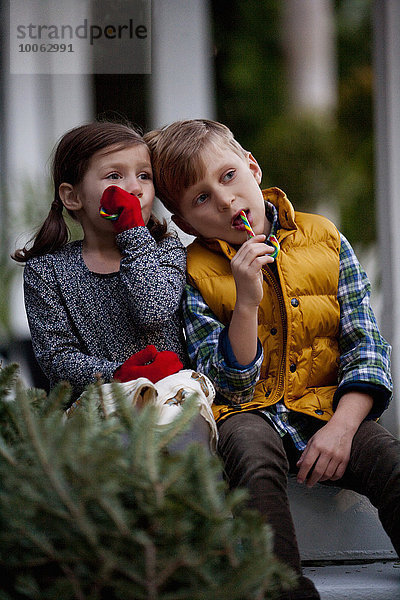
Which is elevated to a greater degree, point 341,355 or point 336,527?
point 341,355

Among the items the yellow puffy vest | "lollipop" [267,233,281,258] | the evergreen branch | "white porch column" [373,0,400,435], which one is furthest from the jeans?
"white porch column" [373,0,400,435]

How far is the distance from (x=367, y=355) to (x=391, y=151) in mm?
1212

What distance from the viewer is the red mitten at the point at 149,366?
5.40ft

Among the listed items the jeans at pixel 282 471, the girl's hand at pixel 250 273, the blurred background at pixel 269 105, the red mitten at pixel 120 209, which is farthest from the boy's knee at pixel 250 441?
the blurred background at pixel 269 105

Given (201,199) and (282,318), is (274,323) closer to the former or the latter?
(282,318)

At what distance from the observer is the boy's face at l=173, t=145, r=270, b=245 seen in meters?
1.87

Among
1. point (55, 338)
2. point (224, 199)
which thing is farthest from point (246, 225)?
point (55, 338)

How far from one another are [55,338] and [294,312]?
0.59 meters

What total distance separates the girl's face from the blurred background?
718 millimetres

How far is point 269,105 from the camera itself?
2.78 m

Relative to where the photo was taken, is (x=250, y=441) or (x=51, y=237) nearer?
(x=250, y=441)

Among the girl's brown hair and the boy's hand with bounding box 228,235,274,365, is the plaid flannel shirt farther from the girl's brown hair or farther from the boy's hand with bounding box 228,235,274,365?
the girl's brown hair

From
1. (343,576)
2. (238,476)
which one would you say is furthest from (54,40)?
(343,576)

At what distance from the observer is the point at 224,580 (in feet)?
2.47
